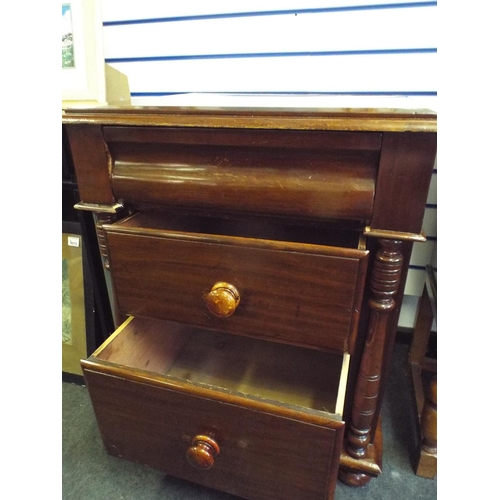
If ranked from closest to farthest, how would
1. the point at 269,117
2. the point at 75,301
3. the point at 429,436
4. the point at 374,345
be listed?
the point at 269,117
the point at 374,345
the point at 429,436
the point at 75,301

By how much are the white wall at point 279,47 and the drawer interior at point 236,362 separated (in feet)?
1.34

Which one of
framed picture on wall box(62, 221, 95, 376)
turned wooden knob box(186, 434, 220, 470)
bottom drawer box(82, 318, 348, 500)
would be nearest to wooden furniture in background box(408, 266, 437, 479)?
bottom drawer box(82, 318, 348, 500)

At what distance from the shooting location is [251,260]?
51 cm

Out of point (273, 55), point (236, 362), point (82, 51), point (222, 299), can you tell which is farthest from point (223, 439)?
point (82, 51)

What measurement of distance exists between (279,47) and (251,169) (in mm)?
498

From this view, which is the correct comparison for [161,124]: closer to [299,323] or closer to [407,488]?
[299,323]

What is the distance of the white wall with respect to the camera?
2.57ft

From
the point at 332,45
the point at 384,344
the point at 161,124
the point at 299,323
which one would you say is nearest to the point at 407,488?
the point at 384,344

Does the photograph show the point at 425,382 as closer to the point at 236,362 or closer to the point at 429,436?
the point at 429,436

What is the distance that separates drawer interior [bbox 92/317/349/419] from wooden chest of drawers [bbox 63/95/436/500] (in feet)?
0.32

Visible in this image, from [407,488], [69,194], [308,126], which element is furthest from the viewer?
[69,194]

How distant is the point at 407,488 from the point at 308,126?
2.44 ft

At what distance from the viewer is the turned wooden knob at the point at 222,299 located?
0.52 metres

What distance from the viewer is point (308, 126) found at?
1.50ft
